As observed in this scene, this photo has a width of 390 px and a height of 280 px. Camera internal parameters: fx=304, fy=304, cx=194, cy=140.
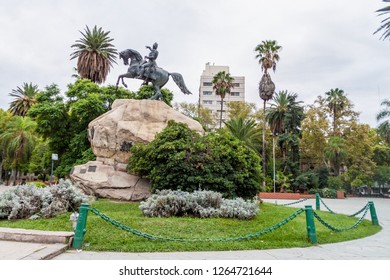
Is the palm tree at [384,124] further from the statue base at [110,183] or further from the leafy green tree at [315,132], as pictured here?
the statue base at [110,183]

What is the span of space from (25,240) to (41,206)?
10.2ft

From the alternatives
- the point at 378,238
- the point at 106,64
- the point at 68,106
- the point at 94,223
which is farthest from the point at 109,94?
the point at 378,238

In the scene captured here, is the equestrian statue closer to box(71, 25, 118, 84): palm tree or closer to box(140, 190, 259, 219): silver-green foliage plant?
box(140, 190, 259, 219): silver-green foliage plant

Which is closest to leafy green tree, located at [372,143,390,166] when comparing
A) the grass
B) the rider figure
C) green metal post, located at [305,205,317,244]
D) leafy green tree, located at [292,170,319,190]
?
leafy green tree, located at [292,170,319,190]

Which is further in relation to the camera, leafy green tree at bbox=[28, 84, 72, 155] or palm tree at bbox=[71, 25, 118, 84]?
palm tree at bbox=[71, 25, 118, 84]

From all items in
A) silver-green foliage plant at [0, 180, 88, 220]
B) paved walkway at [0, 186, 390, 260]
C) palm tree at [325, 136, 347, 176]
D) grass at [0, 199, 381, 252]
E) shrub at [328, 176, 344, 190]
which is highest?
palm tree at [325, 136, 347, 176]

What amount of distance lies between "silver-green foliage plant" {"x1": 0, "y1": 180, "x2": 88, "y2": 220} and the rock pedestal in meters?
3.44

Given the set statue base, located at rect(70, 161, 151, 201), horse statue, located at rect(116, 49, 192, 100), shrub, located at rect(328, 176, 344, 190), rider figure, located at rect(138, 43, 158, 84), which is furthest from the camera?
shrub, located at rect(328, 176, 344, 190)

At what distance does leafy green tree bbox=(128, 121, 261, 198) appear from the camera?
11.7m

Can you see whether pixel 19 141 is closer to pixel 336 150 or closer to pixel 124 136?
pixel 124 136

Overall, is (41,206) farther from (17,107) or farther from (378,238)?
(17,107)

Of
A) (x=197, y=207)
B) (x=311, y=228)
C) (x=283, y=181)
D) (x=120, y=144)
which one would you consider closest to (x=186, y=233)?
(x=197, y=207)

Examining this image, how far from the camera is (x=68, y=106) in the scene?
24.5 metres

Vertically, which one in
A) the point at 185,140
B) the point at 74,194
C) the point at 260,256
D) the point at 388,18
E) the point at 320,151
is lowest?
the point at 260,256
